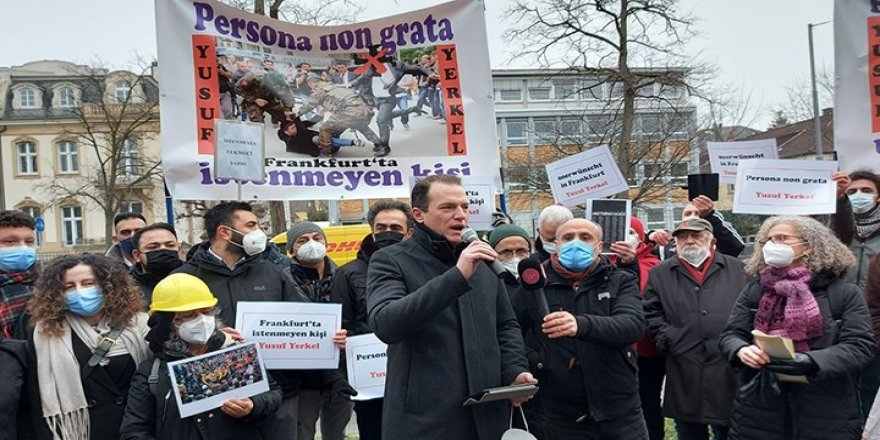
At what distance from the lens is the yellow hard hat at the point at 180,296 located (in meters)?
3.59

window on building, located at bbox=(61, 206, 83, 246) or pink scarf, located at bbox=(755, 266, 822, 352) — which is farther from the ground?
window on building, located at bbox=(61, 206, 83, 246)

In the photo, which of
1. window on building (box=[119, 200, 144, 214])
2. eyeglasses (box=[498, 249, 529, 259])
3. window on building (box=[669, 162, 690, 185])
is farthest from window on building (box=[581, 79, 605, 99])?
window on building (box=[119, 200, 144, 214])

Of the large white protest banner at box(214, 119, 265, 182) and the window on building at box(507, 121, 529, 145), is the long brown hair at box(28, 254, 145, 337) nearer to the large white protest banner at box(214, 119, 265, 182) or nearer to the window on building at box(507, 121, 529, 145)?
the large white protest banner at box(214, 119, 265, 182)

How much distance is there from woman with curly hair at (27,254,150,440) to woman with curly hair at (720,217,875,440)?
337 cm

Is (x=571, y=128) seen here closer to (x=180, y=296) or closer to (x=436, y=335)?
(x=180, y=296)

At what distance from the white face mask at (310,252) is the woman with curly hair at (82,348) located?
1.73 m

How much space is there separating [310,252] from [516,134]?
149ft

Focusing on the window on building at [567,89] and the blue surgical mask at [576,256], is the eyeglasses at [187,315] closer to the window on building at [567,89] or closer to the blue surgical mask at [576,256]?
the blue surgical mask at [576,256]

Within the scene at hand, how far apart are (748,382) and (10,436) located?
398 cm

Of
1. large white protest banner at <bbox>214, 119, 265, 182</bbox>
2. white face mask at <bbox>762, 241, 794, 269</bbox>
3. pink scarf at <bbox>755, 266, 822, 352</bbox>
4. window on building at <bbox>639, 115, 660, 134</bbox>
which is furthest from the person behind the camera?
window on building at <bbox>639, 115, 660, 134</bbox>

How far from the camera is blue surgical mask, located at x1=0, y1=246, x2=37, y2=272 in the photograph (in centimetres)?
434

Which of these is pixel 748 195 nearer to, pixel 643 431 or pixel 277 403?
pixel 643 431

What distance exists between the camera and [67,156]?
1977 inches

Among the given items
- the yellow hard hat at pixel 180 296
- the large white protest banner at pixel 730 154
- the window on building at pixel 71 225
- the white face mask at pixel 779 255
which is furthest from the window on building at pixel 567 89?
the window on building at pixel 71 225
